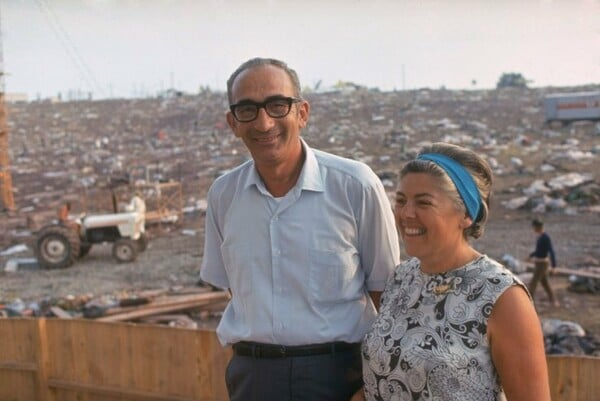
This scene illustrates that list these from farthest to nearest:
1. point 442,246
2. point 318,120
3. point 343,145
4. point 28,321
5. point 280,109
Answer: point 318,120
point 343,145
point 28,321
point 280,109
point 442,246

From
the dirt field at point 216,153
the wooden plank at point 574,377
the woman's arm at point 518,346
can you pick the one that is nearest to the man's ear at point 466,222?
the woman's arm at point 518,346

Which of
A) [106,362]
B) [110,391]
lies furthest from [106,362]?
[110,391]

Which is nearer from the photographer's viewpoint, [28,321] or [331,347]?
[331,347]

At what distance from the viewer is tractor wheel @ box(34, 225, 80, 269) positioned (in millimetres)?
13156

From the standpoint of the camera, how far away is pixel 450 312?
6.12 feet

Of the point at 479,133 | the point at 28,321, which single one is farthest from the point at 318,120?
the point at 28,321

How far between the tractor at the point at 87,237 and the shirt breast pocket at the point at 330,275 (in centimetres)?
1155

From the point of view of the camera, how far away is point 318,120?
109ft

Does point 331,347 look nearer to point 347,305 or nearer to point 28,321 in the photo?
point 347,305

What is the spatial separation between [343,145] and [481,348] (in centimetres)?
2435

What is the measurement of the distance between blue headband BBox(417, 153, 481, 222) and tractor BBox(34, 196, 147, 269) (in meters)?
12.0

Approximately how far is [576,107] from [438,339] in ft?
88.9

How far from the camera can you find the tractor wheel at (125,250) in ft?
44.2

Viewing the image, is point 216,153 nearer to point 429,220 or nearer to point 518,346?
point 429,220
